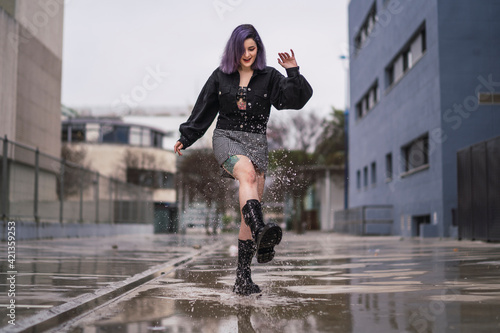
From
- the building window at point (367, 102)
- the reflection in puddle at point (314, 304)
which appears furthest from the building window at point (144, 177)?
the reflection in puddle at point (314, 304)

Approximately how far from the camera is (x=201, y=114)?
4531mm

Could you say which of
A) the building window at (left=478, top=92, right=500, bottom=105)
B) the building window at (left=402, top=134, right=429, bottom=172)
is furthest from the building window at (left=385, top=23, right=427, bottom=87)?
the building window at (left=478, top=92, right=500, bottom=105)

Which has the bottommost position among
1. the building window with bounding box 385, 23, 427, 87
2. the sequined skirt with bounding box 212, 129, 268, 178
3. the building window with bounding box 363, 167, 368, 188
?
the sequined skirt with bounding box 212, 129, 268, 178

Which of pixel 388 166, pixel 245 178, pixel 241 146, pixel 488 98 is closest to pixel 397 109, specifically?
pixel 388 166

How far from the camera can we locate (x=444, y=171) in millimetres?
18953

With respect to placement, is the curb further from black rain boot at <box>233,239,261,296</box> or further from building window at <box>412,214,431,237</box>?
building window at <box>412,214,431,237</box>

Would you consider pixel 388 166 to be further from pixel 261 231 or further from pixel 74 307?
pixel 74 307

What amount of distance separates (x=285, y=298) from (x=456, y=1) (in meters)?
17.1

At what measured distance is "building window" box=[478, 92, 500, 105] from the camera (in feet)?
59.4

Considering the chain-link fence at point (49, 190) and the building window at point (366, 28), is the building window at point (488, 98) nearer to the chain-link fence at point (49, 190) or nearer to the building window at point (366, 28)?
the chain-link fence at point (49, 190)

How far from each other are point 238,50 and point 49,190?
43.9 feet

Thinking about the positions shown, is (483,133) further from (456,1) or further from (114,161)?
(114,161)

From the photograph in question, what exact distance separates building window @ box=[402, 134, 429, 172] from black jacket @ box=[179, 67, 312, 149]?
17.3 meters

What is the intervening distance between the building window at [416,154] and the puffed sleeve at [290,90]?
679 inches
